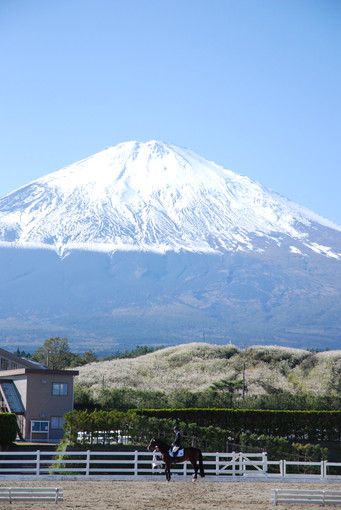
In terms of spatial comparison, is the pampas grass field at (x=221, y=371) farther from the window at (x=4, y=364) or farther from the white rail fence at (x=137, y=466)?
the white rail fence at (x=137, y=466)

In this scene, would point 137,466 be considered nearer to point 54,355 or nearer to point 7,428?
point 7,428

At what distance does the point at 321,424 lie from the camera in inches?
2127

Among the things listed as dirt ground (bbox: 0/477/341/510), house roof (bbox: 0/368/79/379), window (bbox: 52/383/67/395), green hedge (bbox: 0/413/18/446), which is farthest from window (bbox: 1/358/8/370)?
dirt ground (bbox: 0/477/341/510)

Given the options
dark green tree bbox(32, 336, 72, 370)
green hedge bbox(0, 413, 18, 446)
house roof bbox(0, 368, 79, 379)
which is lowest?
green hedge bbox(0, 413, 18, 446)

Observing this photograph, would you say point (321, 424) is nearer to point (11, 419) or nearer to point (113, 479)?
point (11, 419)

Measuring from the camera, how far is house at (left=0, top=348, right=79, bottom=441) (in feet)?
175

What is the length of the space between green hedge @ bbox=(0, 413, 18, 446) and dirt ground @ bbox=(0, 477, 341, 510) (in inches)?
490

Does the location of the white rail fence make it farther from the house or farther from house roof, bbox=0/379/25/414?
house roof, bbox=0/379/25/414

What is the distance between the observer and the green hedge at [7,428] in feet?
148

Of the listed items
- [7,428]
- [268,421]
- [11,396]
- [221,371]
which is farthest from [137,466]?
[221,371]

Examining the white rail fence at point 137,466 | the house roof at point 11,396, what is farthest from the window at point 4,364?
the white rail fence at point 137,466

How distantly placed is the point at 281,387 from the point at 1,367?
26.5m

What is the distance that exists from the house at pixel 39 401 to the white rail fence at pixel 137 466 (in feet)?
30.9

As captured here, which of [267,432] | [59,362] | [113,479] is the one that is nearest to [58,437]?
[267,432]
